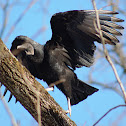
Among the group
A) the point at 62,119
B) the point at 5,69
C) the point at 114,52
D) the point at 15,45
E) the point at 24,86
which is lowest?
the point at 114,52

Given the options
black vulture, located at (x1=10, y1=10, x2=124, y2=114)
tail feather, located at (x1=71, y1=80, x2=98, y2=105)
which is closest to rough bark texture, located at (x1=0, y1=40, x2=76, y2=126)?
black vulture, located at (x1=10, y1=10, x2=124, y2=114)

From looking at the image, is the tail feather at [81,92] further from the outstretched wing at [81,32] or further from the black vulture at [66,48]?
the outstretched wing at [81,32]

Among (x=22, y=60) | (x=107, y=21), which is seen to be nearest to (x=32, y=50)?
(x=22, y=60)

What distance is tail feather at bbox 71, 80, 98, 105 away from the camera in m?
4.35

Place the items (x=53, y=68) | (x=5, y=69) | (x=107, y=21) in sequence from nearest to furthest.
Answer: (x=5, y=69), (x=107, y=21), (x=53, y=68)

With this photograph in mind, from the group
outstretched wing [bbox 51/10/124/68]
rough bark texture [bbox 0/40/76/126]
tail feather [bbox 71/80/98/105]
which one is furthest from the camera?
tail feather [bbox 71/80/98/105]

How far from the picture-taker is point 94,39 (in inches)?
152

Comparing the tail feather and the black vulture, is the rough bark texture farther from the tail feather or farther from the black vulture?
the tail feather

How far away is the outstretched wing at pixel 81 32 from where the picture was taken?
148 inches

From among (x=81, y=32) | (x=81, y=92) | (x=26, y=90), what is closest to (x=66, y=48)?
(x=81, y=32)

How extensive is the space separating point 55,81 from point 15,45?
893 mm

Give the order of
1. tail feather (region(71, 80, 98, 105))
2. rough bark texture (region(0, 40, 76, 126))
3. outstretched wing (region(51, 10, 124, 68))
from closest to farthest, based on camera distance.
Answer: rough bark texture (region(0, 40, 76, 126)) < outstretched wing (region(51, 10, 124, 68)) < tail feather (region(71, 80, 98, 105))

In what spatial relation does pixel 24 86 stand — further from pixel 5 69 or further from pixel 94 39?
pixel 94 39

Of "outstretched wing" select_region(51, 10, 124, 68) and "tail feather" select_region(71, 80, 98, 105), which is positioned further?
"tail feather" select_region(71, 80, 98, 105)
